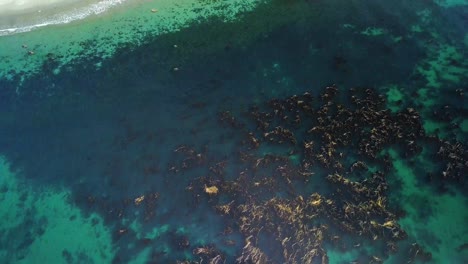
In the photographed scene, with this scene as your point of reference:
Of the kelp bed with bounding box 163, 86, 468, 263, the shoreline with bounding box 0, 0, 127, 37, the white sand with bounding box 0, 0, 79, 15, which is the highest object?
the white sand with bounding box 0, 0, 79, 15

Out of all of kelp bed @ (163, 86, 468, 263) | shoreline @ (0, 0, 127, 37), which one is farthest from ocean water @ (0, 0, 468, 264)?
shoreline @ (0, 0, 127, 37)

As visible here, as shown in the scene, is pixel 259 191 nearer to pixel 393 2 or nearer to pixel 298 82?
pixel 298 82

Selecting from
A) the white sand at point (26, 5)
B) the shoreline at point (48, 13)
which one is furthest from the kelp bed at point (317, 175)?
the white sand at point (26, 5)


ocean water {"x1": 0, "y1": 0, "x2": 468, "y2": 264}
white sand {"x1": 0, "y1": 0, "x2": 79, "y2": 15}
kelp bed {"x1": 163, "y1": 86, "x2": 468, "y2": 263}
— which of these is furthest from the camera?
white sand {"x1": 0, "y1": 0, "x2": 79, "y2": 15}

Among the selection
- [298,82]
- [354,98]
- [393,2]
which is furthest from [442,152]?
[393,2]

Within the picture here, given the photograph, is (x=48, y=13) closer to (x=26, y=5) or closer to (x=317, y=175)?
(x=26, y=5)

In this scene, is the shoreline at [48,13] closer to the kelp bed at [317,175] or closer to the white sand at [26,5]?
the white sand at [26,5]

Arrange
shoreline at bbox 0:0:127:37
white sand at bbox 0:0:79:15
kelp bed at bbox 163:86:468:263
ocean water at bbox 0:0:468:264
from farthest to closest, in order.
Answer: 1. white sand at bbox 0:0:79:15
2. shoreline at bbox 0:0:127:37
3. ocean water at bbox 0:0:468:264
4. kelp bed at bbox 163:86:468:263

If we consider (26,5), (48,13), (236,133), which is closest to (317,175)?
(236,133)

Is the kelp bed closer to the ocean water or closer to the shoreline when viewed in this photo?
the ocean water
